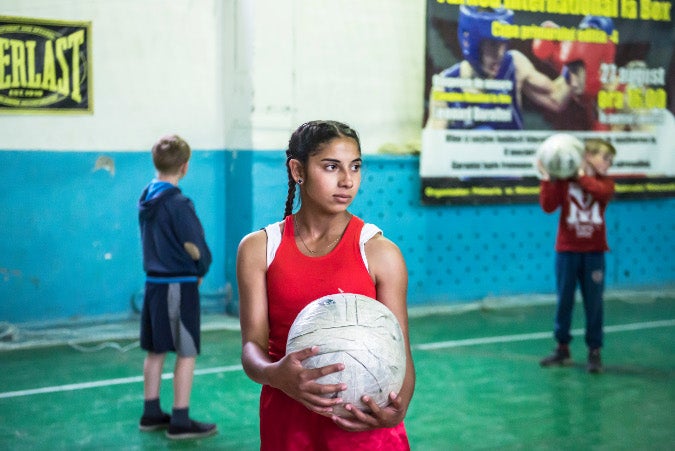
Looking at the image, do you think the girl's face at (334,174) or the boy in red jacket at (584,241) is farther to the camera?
the boy in red jacket at (584,241)

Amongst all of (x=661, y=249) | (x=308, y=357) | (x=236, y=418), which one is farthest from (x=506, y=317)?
(x=308, y=357)

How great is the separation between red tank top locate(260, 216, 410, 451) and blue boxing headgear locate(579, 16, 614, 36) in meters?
6.35

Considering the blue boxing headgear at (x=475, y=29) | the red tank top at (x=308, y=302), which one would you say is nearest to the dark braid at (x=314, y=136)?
the red tank top at (x=308, y=302)

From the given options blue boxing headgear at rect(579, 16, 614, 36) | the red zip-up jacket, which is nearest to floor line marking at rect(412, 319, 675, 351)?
the red zip-up jacket

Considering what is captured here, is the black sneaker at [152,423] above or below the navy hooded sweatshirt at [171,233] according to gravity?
below

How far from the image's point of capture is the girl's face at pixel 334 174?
2014 millimetres

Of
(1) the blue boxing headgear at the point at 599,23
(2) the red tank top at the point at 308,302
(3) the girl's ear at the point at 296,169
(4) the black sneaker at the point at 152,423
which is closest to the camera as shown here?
(2) the red tank top at the point at 308,302

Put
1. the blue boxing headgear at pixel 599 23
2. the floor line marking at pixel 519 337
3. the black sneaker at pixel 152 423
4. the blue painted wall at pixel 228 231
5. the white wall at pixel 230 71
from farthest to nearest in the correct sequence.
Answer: the blue boxing headgear at pixel 599 23 → the white wall at pixel 230 71 → the blue painted wall at pixel 228 231 → the floor line marking at pixel 519 337 → the black sneaker at pixel 152 423

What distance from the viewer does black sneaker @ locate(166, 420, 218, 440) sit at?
155 inches

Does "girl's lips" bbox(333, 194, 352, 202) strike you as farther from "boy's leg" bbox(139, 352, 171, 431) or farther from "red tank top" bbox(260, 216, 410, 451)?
"boy's leg" bbox(139, 352, 171, 431)

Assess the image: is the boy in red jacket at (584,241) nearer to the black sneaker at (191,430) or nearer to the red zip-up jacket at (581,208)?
the red zip-up jacket at (581,208)

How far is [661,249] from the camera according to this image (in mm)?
8242

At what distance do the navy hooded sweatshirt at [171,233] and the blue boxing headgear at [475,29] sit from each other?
393cm

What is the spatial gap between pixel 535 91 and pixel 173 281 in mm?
4631
